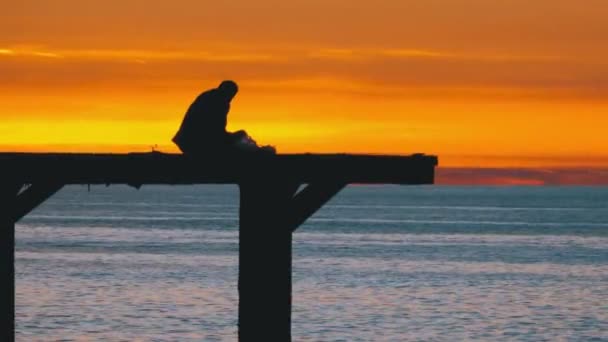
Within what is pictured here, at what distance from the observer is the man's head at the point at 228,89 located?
54.2 feet

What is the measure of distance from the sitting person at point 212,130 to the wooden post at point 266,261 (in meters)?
0.46

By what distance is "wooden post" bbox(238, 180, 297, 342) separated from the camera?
1616cm

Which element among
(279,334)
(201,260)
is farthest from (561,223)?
(279,334)

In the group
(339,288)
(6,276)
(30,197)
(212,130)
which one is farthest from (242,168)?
(339,288)

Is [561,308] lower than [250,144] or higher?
lower

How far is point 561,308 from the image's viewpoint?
43.3 meters

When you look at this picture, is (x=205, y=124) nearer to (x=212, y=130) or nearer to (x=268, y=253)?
(x=212, y=130)

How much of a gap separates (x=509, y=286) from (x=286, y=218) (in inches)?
1425

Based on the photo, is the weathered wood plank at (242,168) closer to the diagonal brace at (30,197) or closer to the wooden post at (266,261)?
the wooden post at (266,261)

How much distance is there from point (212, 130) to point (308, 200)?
1.29 metres

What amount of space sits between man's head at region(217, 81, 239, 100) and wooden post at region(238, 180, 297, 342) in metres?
1.08

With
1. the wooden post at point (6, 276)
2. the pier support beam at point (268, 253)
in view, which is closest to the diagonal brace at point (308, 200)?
the pier support beam at point (268, 253)

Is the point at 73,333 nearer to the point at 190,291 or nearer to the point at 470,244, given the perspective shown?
the point at 190,291

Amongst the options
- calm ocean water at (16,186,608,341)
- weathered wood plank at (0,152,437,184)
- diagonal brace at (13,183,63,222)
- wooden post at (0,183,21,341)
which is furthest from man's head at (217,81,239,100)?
calm ocean water at (16,186,608,341)
